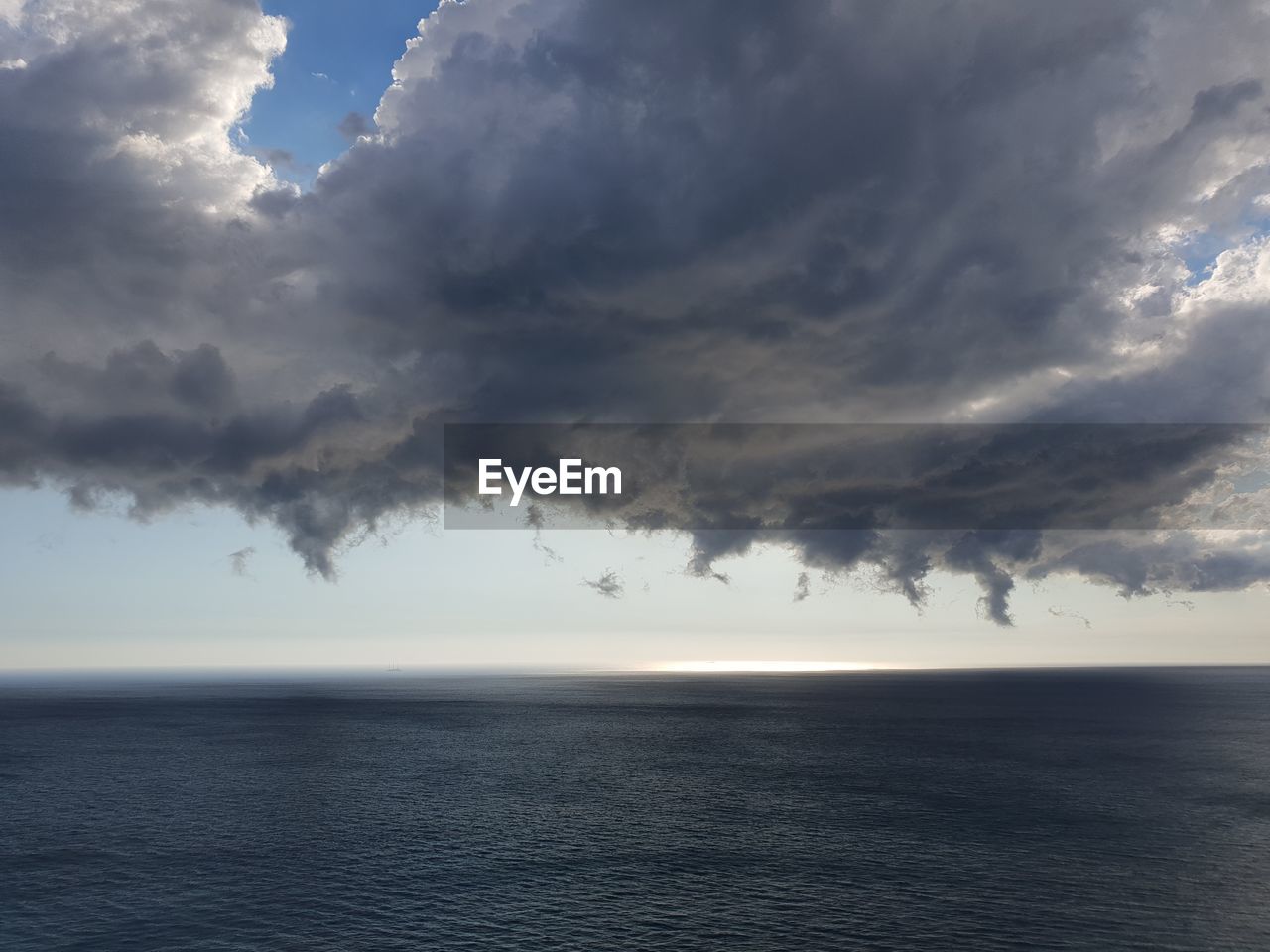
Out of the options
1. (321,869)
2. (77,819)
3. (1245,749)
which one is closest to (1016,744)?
(1245,749)

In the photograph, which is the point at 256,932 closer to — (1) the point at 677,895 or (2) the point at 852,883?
(1) the point at 677,895

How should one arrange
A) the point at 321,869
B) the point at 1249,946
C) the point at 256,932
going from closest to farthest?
1. the point at 1249,946
2. the point at 256,932
3. the point at 321,869

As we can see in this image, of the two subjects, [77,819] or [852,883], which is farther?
[77,819]

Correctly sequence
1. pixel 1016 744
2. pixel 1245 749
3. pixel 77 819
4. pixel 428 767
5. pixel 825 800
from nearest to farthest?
pixel 77 819
pixel 825 800
pixel 428 767
pixel 1245 749
pixel 1016 744

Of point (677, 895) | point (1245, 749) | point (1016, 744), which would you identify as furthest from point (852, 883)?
point (1245, 749)

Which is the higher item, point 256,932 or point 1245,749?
point 256,932

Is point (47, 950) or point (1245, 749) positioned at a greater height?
point (47, 950)

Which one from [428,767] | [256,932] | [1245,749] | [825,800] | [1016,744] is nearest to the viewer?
[256,932]

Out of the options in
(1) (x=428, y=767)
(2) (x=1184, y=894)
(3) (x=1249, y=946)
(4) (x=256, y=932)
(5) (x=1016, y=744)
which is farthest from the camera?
(5) (x=1016, y=744)

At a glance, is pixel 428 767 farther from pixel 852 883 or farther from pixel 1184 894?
pixel 1184 894
